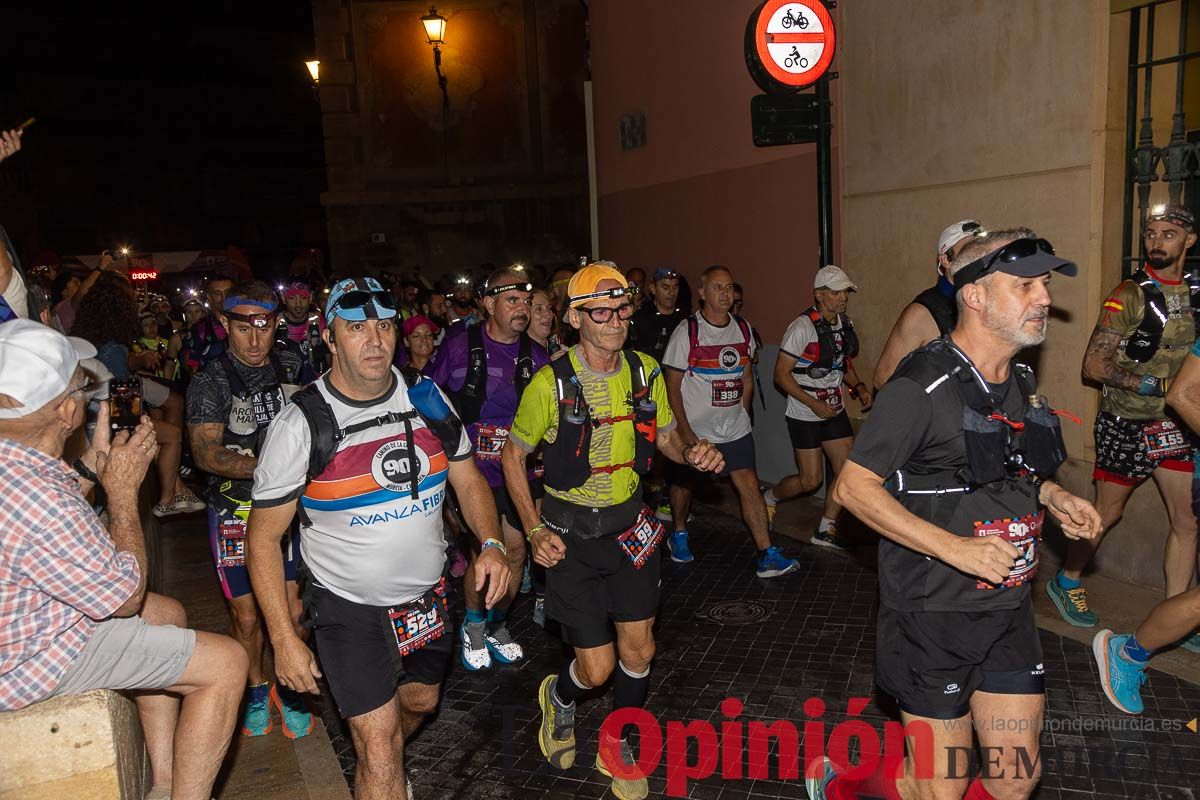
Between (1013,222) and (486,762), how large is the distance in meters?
5.58

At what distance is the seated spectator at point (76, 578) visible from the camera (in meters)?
2.82

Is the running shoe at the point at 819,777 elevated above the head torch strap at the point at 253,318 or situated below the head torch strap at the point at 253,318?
below

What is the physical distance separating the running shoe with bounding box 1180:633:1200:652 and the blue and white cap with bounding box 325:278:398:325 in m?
4.97

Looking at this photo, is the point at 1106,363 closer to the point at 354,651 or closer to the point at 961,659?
the point at 961,659

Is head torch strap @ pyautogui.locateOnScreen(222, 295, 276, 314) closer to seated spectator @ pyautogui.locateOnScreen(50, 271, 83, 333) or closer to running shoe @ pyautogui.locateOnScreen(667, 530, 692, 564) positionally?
running shoe @ pyautogui.locateOnScreen(667, 530, 692, 564)

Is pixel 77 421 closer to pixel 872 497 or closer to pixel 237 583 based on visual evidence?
pixel 237 583

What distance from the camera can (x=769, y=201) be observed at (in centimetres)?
1022

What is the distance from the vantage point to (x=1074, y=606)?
5969 millimetres

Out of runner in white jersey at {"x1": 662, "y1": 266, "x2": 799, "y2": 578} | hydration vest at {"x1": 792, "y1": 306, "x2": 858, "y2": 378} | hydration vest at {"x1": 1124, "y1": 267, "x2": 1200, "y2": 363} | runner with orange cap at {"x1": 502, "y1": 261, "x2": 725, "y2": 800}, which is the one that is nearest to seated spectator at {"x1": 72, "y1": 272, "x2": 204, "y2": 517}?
runner with orange cap at {"x1": 502, "y1": 261, "x2": 725, "y2": 800}

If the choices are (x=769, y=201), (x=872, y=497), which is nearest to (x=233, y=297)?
(x=872, y=497)

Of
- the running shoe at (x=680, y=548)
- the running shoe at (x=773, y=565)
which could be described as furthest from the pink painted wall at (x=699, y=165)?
the running shoe at (x=773, y=565)

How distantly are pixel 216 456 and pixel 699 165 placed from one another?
27.2 feet

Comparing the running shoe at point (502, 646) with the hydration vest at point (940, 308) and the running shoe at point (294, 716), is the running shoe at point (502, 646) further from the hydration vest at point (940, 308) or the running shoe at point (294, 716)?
the hydration vest at point (940, 308)

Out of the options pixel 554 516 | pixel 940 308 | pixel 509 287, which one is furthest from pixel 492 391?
pixel 940 308
